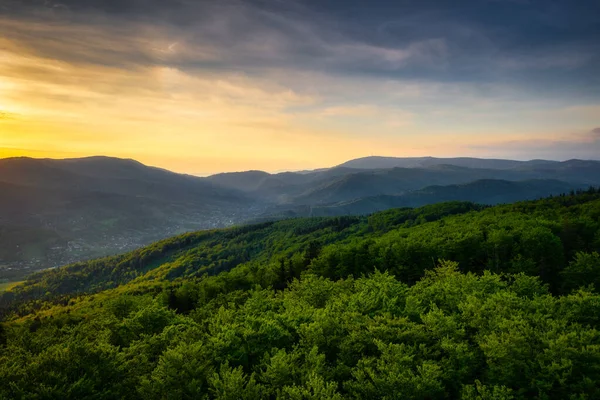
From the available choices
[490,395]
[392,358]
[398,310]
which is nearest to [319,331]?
[392,358]

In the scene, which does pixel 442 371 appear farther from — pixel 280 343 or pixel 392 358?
pixel 280 343

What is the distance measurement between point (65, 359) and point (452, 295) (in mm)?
61684

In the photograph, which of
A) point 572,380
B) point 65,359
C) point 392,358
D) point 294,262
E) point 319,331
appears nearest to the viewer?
point 572,380

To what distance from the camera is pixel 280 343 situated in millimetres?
54875

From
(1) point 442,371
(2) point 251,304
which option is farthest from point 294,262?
(1) point 442,371

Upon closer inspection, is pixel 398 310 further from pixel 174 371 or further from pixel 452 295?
pixel 174 371

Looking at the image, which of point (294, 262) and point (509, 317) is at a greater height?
point (509, 317)

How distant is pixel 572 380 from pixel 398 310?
24.6m

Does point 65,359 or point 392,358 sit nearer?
point 392,358

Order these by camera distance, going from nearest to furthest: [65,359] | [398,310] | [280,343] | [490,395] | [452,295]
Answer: [490,395] → [65,359] → [280,343] → [398,310] → [452,295]

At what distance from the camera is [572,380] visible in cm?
3991

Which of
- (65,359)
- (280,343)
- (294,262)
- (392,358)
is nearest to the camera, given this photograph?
(392,358)

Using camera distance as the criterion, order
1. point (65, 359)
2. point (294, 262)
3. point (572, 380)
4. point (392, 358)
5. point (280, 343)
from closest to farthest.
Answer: point (572, 380) < point (392, 358) < point (65, 359) < point (280, 343) < point (294, 262)

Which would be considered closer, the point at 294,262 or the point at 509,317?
the point at 509,317
